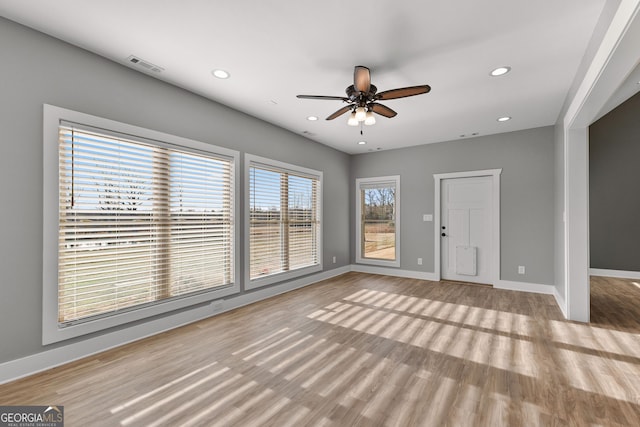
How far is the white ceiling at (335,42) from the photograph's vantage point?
6.71 feet

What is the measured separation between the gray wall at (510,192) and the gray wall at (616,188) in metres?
2.36

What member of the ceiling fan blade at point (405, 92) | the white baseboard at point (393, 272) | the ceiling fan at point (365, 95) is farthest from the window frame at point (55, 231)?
the white baseboard at point (393, 272)

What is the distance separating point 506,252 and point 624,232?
2951 mm

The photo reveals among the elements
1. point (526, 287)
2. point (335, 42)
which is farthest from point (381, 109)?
point (526, 287)

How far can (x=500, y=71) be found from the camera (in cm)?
291

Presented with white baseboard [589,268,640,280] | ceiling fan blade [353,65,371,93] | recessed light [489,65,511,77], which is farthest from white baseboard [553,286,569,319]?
ceiling fan blade [353,65,371,93]

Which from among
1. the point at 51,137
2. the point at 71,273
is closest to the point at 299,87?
the point at 51,137

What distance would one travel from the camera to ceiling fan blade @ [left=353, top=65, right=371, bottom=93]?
2.63m

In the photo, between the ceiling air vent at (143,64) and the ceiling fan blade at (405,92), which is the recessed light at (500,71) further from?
the ceiling air vent at (143,64)

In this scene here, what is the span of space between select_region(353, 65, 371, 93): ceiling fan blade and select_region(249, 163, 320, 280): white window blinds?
208 centimetres

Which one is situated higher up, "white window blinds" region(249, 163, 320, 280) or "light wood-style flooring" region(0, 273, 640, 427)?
"white window blinds" region(249, 163, 320, 280)

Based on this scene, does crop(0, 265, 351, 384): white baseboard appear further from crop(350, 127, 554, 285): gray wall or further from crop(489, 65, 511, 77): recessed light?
crop(489, 65, 511, 77): recessed light

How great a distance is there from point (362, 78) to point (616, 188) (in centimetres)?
647

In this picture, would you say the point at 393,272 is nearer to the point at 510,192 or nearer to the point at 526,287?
the point at 526,287
